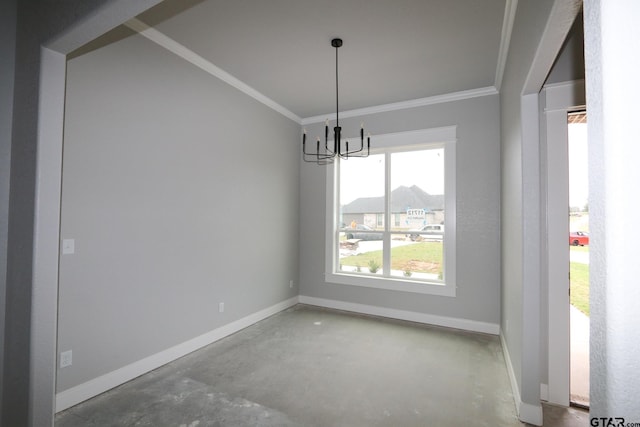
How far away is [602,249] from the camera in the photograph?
0.56 metres

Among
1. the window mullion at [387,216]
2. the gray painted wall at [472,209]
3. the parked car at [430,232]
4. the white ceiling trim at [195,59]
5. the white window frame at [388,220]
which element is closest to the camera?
the white ceiling trim at [195,59]

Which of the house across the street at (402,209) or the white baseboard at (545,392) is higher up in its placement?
the house across the street at (402,209)

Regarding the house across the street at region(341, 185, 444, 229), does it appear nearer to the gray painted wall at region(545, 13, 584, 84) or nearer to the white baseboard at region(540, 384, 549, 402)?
the gray painted wall at region(545, 13, 584, 84)

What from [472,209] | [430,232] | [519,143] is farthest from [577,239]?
[430,232]

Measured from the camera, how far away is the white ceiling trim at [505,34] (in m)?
2.39

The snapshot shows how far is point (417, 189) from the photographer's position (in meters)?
4.38

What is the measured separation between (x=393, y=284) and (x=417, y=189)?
1.40 m

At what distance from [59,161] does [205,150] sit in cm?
166

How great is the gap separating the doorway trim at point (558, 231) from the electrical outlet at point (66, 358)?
11.8 ft

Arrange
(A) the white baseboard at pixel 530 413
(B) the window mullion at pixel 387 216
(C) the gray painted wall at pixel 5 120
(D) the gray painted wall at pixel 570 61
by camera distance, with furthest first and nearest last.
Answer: (B) the window mullion at pixel 387 216, (D) the gray painted wall at pixel 570 61, (A) the white baseboard at pixel 530 413, (C) the gray painted wall at pixel 5 120

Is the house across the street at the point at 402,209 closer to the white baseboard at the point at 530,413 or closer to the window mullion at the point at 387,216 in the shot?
the window mullion at the point at 387,216

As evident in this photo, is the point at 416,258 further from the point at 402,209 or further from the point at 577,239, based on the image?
the point at 577,239

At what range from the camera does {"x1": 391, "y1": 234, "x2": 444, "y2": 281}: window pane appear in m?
4.21

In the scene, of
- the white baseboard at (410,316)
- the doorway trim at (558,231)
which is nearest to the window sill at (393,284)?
the white baseboard at (410,316)
